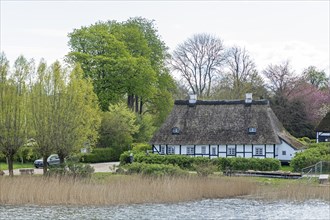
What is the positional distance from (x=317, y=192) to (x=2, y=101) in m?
17.6

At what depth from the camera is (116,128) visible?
1959 inches

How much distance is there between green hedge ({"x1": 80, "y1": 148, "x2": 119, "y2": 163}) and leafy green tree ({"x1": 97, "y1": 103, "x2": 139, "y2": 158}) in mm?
620

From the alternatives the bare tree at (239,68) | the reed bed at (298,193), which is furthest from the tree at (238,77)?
the reed bed at (298,193)

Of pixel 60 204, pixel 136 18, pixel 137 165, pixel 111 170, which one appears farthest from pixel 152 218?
pixel 136 18

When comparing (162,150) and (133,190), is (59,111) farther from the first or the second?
(162,150)

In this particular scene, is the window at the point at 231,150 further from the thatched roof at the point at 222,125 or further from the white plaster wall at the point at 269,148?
the white plaster wall at the point at 269,148

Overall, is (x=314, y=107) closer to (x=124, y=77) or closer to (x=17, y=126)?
(x=124, y=77)

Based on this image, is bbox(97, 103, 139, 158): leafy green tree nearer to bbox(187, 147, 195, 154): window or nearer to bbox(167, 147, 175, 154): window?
bbox(167, 147, 175, 154): window

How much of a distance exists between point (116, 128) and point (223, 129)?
9.74 m

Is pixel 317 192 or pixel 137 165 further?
pixel 137 165

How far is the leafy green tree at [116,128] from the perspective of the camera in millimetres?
49562

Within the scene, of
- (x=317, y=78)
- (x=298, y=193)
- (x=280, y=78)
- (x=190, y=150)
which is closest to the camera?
(x=298, y=193)

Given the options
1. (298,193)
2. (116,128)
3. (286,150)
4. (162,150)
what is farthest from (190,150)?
(298,193)

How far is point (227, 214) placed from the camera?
22.8 metres
